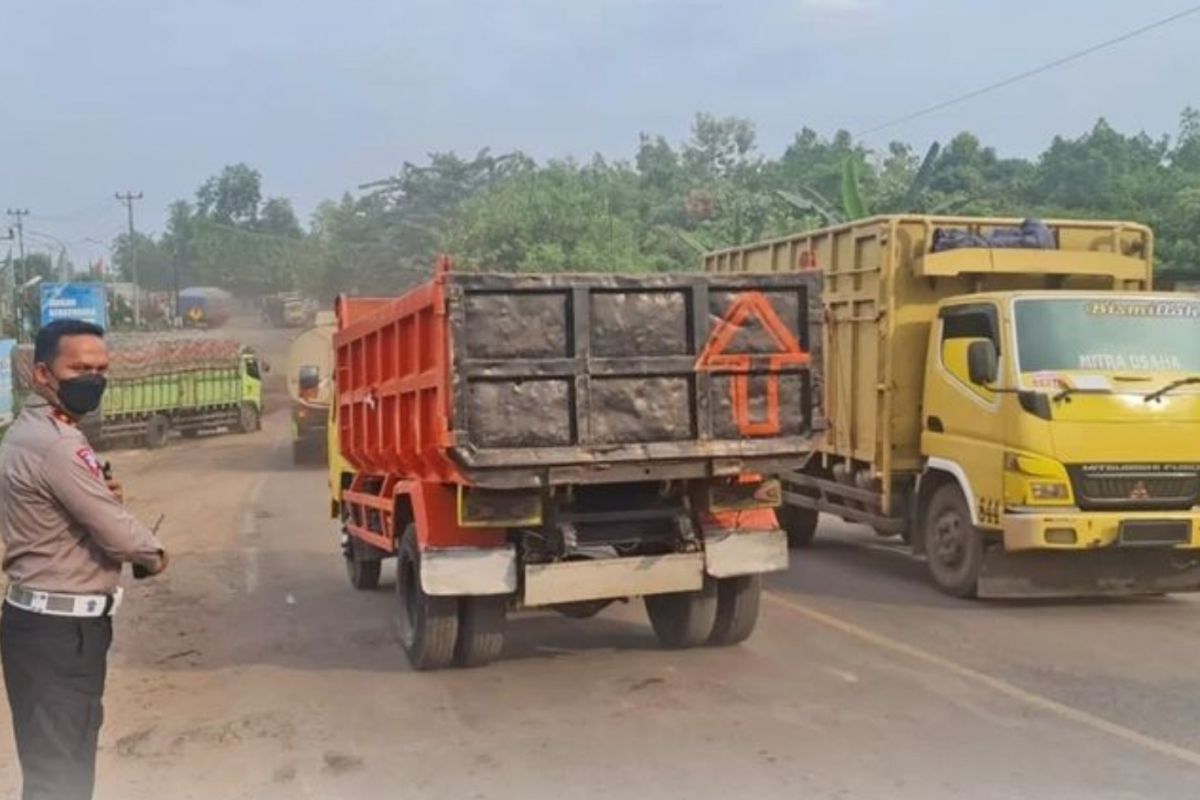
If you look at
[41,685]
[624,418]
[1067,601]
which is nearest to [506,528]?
[624,418]

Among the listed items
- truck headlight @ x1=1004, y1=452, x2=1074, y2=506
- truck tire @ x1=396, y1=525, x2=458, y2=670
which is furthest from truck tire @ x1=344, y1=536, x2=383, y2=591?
truck headlight @ x1=1004, y1=452, x2=1074, y2=506

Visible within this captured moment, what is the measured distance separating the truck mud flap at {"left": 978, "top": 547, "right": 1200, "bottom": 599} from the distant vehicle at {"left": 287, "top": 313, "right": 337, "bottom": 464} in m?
16.8

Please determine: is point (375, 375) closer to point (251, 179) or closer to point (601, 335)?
point (601, 335)

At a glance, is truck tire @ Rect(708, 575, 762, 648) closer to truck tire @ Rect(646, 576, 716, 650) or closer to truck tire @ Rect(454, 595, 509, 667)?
truck tire @ Rect(646, 576, 716, 650)

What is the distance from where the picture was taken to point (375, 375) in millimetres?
8914

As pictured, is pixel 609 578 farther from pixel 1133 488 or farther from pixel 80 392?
pixel 1133 488

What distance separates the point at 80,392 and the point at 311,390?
2085cm

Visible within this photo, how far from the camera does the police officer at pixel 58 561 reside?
4031 millimetres

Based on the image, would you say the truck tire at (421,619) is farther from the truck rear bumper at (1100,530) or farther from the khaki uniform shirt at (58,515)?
the truck rear bumper at (1100,530)

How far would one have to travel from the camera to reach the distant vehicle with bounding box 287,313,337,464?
24594mm

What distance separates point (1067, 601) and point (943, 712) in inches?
145

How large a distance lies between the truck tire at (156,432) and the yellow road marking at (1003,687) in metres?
25.2

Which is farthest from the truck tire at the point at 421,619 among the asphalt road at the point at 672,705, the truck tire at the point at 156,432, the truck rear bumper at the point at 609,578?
the truck tire at the point at 156,432

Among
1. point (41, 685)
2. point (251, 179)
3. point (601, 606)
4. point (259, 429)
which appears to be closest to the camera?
point (41, 685)
